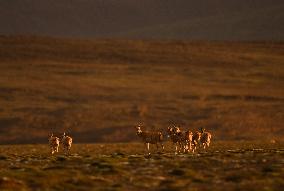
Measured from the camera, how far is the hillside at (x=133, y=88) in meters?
68.8

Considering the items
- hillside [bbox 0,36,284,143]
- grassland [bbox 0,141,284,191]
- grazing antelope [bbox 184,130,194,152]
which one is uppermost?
hillside [bbox 0,36,284,143]

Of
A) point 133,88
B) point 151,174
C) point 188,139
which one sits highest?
point 133,88

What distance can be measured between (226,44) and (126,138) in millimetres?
63197

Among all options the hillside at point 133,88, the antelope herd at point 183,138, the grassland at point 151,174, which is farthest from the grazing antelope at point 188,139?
the hillside at point 133,88

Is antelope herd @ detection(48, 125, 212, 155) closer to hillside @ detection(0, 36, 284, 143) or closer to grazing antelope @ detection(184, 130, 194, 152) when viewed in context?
grazing antelope @ detection(184, 130, 194, 152)

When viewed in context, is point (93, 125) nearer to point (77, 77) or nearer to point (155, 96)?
point (155, 96)

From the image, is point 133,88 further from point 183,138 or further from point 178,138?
point 183,138

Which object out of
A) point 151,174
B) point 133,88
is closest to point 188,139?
point 151,174

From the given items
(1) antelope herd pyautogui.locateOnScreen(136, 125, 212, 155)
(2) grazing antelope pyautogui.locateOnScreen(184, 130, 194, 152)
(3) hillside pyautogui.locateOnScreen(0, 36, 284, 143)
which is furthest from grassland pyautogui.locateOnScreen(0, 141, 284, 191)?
(3) hillside pyautogui.locateOnScreen(0, 36, 284, 143)

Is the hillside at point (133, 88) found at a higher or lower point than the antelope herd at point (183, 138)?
higher

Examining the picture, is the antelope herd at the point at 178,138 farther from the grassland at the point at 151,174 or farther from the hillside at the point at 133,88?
the hillside at the point at 133,88

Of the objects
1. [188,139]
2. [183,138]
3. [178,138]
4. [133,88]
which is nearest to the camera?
[188,139]

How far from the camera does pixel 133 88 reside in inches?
3364

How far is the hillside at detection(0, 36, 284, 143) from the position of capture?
6875cm
